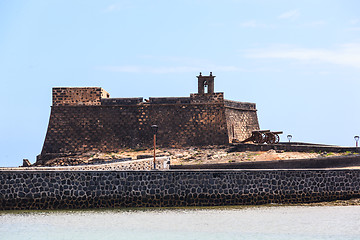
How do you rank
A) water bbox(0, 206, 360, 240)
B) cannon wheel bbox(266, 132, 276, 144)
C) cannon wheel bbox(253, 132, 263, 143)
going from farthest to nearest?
cannon wheel bbox(253, 132, 263, 143), cannon wheel bbox(266, 132, 276, 144), water bbox(0, 206, 360, 240)

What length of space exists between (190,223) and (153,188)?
8.13ft

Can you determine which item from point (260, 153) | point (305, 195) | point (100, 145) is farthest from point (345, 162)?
point (100, 145)

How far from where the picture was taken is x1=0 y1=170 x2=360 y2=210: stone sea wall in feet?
55.3

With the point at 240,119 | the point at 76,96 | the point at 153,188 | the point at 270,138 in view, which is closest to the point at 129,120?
the point at 76,96

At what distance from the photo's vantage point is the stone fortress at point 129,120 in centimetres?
3195

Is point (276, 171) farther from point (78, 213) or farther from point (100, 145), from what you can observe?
point (100, 145)

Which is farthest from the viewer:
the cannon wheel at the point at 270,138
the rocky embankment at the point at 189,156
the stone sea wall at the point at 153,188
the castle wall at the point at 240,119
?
the castle wall at the point at 240,119

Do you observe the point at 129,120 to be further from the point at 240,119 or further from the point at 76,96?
the point at 240,119

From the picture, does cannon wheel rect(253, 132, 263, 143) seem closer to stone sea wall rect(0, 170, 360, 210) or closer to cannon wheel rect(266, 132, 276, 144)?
cannon wheel rect(266, 132, 276, 144)

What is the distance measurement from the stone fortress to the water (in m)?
15.2

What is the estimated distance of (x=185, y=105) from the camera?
1272 inches

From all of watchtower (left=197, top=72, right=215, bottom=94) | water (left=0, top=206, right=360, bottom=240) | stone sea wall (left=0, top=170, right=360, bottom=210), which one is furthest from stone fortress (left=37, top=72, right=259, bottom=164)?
water (left=0, top=206, right=360, bottom=240)

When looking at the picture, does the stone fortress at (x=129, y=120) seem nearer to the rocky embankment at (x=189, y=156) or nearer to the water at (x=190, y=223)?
the rocky embankment at (x=189, y=156)

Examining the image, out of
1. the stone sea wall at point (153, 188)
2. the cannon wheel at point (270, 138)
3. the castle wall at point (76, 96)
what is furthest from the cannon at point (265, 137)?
the stone sea wall at point (153, 188)
